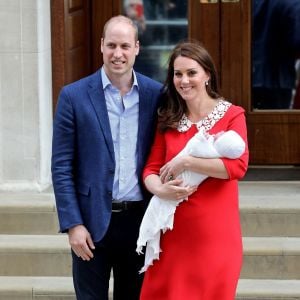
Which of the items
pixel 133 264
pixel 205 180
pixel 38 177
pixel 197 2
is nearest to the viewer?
pixel 205 180

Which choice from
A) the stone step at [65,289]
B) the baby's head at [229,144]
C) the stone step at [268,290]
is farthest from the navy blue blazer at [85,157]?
the stone step at [268,290]

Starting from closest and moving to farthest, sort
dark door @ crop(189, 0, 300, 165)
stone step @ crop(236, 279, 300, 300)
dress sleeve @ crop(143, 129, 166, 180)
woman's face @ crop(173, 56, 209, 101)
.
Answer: woman's face @ crop(173, 56, 209, 101), dress sleeve @ crop(143, 129, 166, 180), stone step @ crop(236, 279, 300, 300), dark door @ crop(189, 0, 300, 165)

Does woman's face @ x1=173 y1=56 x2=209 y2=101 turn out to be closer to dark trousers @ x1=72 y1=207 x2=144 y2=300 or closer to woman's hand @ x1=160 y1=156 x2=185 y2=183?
woman's hand @ x1=160 y1=156 x2=185 y2=183

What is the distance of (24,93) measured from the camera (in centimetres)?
700

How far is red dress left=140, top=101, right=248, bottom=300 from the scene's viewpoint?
4.61 m

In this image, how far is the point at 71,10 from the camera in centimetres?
741

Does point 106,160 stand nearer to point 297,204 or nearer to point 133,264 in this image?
point 133,264

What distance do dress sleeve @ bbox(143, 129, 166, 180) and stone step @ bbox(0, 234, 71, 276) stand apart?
198cm

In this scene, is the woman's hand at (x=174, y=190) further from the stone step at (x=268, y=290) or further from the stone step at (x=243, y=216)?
the stone step at (x=243, y=216)

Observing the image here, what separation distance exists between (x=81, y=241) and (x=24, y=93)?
2.46m

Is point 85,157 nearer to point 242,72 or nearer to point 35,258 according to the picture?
point 35,258

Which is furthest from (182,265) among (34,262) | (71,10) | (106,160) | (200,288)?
(71,10)

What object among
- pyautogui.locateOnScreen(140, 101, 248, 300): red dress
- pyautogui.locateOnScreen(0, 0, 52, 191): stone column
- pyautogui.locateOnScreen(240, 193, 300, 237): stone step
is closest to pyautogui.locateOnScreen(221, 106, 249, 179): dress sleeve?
pyautogui.locateOnScreen(140, 101, 248, 300): red dress

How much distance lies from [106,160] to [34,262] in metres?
2.07
